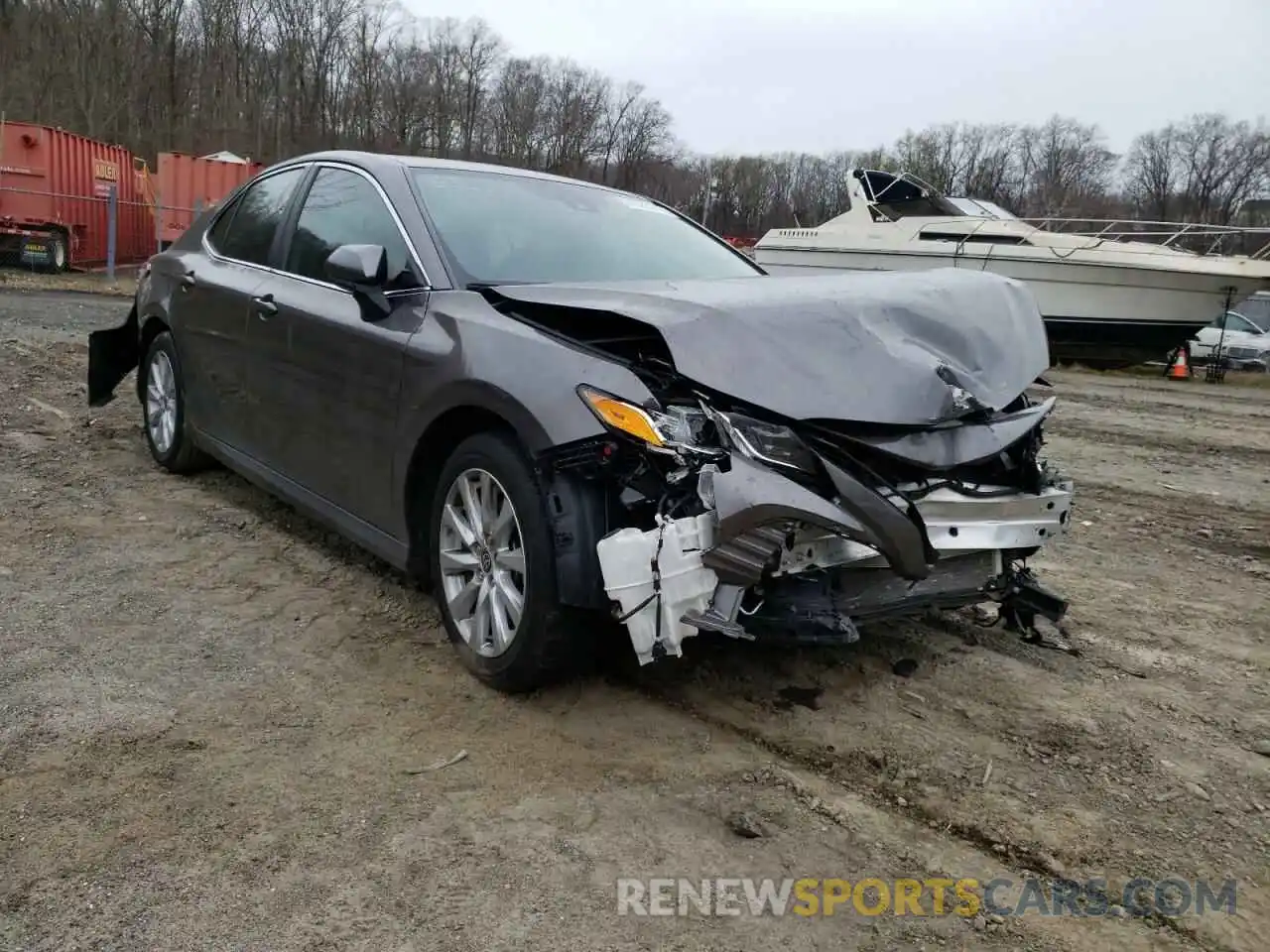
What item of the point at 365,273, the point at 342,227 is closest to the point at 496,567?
the point at 365,273

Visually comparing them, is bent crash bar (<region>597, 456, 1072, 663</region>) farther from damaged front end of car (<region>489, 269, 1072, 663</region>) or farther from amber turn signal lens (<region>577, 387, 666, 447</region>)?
amber turn signal lens (<region>577, 387, 666, 447</region>)

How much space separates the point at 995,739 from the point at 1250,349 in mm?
19651

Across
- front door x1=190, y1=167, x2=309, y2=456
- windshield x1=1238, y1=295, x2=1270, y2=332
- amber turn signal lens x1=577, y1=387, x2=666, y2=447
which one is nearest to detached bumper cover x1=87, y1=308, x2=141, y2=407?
front door x1=190, y1=167, x2=309, y2=456

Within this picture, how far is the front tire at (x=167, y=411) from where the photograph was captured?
5211mm

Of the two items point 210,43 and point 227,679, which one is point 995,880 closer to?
point 227,679

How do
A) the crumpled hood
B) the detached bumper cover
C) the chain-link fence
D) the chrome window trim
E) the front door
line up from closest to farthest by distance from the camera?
the crumpled hood < the chrome window trim < the front door < the detached bumper cover < the chain-link fence

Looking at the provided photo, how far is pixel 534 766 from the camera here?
2777 mm

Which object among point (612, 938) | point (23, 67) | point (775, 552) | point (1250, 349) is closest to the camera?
point (612, 938)

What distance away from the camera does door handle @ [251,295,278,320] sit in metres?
4.17

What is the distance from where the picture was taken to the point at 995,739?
305cm

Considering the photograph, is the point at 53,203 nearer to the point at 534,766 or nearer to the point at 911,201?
the point at 911,201

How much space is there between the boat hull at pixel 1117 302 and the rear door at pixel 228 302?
1158 cm

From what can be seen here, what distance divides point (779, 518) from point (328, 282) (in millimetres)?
2289

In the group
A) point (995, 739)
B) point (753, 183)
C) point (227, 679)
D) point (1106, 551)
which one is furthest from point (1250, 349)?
point (753, 183)
